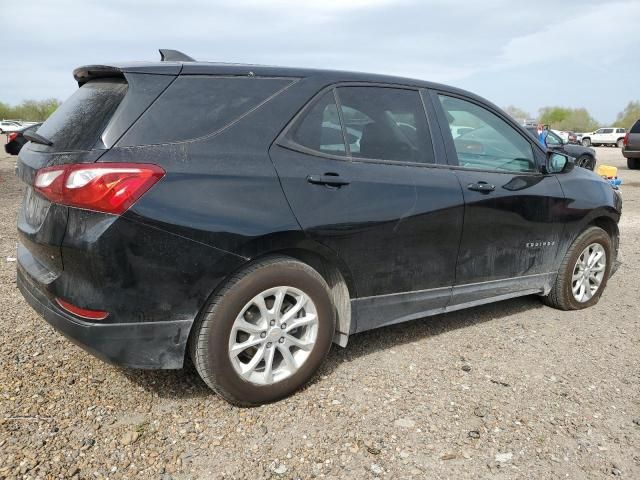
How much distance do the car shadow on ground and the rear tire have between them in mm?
252

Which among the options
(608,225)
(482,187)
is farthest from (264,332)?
(608,225)

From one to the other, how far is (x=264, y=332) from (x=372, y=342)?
1.21m

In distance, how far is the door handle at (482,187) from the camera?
3.51 meters

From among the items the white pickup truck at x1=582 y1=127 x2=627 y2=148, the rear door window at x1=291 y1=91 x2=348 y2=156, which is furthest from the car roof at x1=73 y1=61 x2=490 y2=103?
the white pickup truck at x1=582 y1=127 x2=627 y2=148

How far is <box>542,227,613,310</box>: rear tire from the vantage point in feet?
14.3

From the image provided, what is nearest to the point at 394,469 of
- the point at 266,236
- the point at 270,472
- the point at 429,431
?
the point at 429,431

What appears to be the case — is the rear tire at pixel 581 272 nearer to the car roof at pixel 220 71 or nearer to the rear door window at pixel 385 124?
the rear door window at pixel 385 124

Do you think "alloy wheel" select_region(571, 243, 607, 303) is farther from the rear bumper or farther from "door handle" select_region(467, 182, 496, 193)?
the rear bumper

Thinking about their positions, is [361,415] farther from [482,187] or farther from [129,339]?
[482,187]

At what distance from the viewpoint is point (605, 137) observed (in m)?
44.2

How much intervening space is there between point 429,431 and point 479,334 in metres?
1.42

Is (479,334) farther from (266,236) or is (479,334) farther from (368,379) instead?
(266,236)

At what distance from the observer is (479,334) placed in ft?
13.0

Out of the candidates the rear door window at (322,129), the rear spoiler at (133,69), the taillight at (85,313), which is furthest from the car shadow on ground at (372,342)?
the rear spoiler at (133,69)
